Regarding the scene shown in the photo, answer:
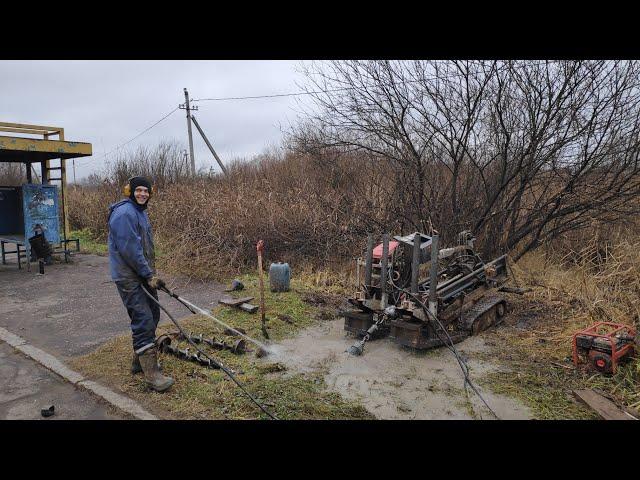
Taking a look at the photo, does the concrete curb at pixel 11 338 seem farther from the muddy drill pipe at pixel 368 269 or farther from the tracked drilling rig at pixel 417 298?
the muddy drill pipe at pixel 368 269

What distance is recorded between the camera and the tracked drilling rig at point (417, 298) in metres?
5.27

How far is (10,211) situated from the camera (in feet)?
37.4

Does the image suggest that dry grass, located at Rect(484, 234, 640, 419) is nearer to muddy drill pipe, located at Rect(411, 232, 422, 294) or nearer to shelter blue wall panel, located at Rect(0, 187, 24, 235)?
muddy drill pipe, located at Rect(411, 232, 422, 294)

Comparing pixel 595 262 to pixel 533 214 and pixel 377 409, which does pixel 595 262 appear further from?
pixel 377 409

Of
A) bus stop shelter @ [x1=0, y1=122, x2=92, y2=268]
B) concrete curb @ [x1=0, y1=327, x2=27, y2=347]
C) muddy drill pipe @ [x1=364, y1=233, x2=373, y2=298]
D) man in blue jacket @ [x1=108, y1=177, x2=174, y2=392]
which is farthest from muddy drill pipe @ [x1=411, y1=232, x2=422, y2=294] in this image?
bus stop shelter @ [x1=0, y1=122, x2=92, y2=268]

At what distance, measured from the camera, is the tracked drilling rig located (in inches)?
207

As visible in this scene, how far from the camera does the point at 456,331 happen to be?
5.85 metres

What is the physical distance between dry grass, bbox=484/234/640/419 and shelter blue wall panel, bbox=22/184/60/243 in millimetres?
10106

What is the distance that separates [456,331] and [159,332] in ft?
13.1

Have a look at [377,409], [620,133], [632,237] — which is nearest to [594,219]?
[632,237]

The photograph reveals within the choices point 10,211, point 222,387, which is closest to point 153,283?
point 222,387

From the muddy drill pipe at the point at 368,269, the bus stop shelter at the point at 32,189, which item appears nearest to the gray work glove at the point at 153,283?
the muddy drill pipe at the point at 368,269

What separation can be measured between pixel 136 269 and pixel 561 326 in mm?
5691

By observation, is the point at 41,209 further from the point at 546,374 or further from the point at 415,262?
the point at 546,374
